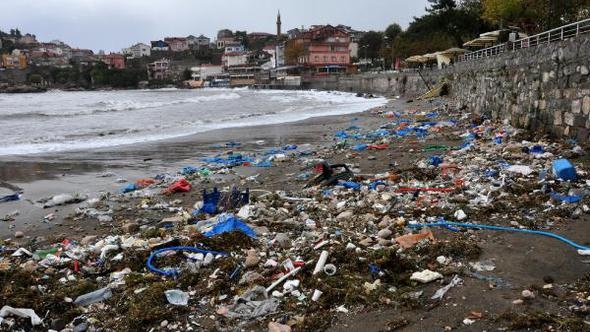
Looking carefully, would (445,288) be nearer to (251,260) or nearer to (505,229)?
(505,229)

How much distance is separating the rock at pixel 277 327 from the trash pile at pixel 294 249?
2 cm

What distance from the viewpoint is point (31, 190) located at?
1080 cm

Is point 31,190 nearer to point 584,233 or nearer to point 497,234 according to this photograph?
point 497,234

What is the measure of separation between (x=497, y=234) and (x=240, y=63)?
462 feet

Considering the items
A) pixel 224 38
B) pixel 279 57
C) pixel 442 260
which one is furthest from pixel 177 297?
pixel 224 38

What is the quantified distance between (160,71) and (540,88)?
156523 mm

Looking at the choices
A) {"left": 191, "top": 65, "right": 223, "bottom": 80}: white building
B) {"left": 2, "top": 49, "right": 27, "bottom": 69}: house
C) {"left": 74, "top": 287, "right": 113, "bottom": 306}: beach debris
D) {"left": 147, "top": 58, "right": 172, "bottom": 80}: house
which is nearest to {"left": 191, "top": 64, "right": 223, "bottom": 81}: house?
{"left": 191, "top": 65, "right": 223, "bottom": 80}: white building

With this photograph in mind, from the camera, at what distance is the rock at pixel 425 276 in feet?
14.2

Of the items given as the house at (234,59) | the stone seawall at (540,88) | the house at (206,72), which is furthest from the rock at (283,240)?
the house at (206,72)

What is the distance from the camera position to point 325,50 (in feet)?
357

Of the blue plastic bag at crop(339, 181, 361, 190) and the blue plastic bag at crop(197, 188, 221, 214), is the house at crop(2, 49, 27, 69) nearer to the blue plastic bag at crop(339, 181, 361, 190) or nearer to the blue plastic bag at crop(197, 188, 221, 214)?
the blue plastic bag at crop(197, 188, 221, 214)

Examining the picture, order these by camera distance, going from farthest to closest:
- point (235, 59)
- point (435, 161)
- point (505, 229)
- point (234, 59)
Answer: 1. point (234, 59)
2. point (235, 59)
3. point (435, 161)
4. point (505, 229)

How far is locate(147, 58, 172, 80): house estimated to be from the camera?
15612cm

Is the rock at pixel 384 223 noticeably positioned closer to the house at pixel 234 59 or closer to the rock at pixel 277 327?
the rock at pixel 277 327
